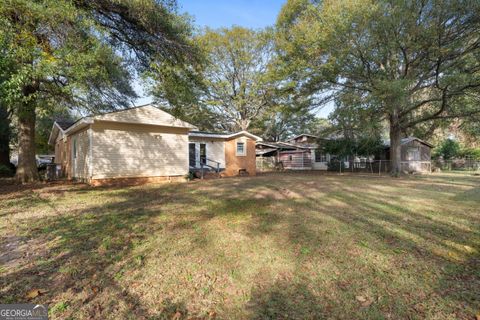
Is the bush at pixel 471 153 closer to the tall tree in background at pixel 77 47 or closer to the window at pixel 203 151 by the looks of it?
the window at pixel 203 151

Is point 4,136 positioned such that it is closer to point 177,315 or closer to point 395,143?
point 177,315

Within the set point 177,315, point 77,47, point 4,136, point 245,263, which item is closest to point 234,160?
point 77,47

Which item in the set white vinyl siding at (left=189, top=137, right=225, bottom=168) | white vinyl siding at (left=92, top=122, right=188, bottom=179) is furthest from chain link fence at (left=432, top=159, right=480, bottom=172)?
white vinyl siding at (left=92, top=122, right=188, bottom=179)

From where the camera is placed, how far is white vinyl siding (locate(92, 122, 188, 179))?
1044cm

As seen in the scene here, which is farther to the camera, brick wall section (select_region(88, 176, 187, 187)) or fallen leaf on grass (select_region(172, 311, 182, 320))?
brick wall section (select_region(88, 176, 187, 187))

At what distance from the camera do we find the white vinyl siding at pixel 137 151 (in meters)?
10.4

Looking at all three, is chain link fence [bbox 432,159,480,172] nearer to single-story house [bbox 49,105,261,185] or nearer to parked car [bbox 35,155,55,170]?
single-story house [bbox 49,105,261,185]

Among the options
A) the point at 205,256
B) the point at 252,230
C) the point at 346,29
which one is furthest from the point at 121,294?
the point at 346,29

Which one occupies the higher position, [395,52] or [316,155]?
[395,52]

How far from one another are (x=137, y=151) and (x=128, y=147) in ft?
1.39

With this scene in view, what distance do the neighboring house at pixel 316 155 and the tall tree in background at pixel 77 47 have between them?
1481 cm

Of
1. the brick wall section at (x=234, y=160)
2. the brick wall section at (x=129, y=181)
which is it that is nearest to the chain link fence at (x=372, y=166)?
the brick wall section at (x=234, y=160)

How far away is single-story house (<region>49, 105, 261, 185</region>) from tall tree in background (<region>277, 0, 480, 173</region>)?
881cm

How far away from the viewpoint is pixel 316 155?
28141 millimetres
